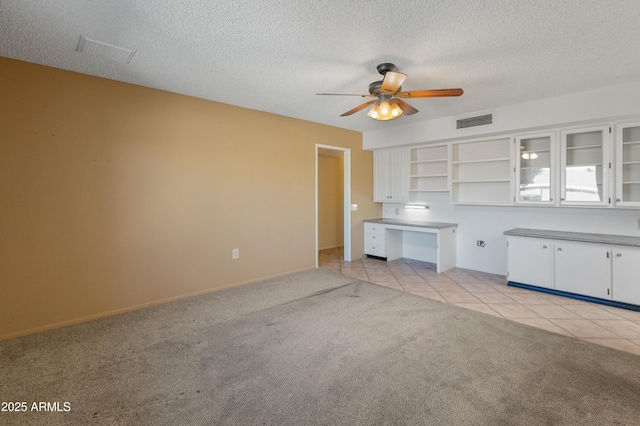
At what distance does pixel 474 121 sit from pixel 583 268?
2.40 m

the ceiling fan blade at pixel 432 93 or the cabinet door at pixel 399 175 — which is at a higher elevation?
the ceiling fan blade at pixel 432 93

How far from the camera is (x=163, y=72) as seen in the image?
296cm

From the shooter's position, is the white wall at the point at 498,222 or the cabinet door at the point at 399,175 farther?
the cabinet door at the point at 399,175

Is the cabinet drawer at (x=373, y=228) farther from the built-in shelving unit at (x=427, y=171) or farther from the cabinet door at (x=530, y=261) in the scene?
the cabinet door at (x=530, y=261)

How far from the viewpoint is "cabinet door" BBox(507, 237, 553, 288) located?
374 cm

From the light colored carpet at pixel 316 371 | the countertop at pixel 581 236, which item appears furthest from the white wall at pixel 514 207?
the light colored carpet at pixel 316 371

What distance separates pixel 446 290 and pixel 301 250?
2.31m

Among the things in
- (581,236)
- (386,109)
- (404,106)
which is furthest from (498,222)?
(386,109)

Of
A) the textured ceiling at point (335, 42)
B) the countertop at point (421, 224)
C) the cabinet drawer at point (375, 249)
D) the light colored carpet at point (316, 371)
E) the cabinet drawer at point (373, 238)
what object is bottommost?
the light colored carpet at point (316, 371)

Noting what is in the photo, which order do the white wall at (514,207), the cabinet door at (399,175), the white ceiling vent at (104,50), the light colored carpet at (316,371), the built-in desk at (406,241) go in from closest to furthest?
1. the light colored carpet at (316,371)
2. the white ceiling vent at (104,50)
3. the white wall at (514,207)
4. the built-in desk at (406,241)
5. the cabinet door at (399,175)

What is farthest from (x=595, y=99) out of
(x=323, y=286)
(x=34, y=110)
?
(x=34, y=110)

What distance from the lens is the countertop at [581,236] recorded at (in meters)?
3.27

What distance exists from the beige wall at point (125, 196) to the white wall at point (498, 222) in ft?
9.57

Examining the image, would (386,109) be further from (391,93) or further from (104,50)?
(104,50)
